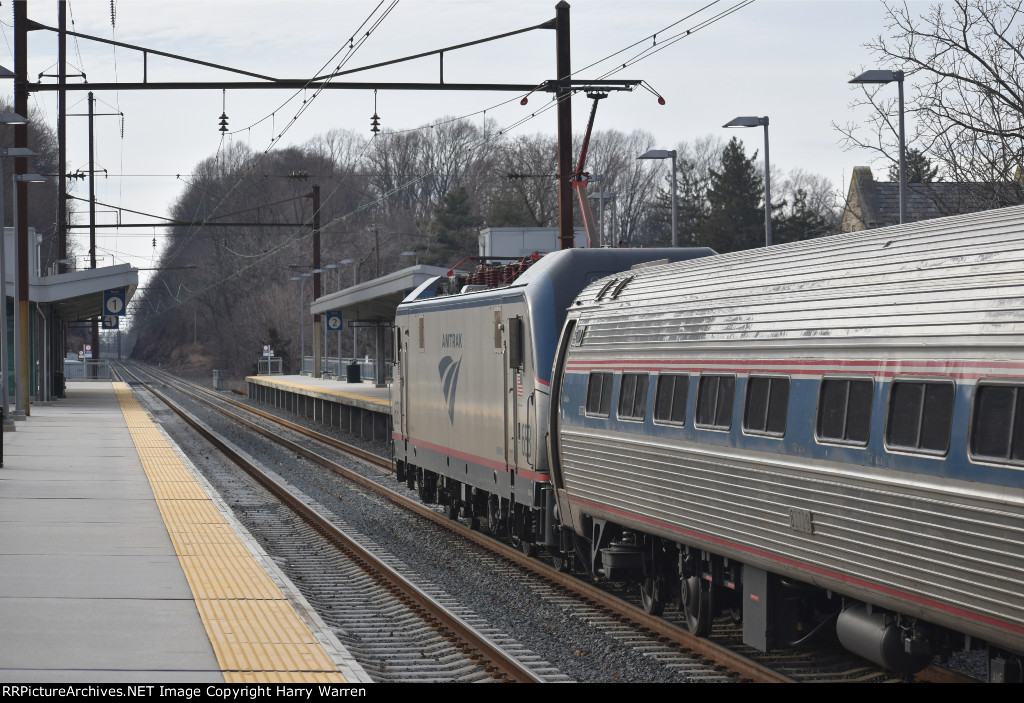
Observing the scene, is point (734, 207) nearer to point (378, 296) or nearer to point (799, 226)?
point (799, 226)

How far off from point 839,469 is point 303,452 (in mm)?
25514

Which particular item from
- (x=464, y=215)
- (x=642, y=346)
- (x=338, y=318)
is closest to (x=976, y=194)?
(x=642, y=346)

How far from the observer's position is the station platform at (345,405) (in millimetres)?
36919

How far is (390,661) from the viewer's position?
34.0 ft

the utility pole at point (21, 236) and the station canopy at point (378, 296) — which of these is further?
the utility pole at point (21, 236)

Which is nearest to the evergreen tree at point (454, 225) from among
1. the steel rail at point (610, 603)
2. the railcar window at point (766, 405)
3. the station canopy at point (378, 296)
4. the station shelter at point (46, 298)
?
the station canopy at point (378, 296)

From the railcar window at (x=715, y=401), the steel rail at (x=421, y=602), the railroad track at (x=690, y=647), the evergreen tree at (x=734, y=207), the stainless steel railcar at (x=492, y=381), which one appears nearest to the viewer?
the railroad track at (x=690, y=647)

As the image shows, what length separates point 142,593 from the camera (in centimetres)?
1091

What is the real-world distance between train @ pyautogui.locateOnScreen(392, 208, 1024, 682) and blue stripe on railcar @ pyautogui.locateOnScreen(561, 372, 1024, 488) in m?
0.02

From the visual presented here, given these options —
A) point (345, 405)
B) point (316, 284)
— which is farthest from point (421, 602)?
point (316, 284)

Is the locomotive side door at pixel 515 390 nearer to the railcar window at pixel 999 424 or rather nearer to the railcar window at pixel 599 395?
the railcar window at pixel 599 395

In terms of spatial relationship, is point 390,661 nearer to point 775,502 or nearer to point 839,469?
point 775,502

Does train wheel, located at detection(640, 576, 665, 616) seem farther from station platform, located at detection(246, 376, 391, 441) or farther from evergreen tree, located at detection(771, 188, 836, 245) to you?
evergreen tree, located at detection(771, 188, 836, 245)

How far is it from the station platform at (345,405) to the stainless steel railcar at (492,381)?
14199mm
